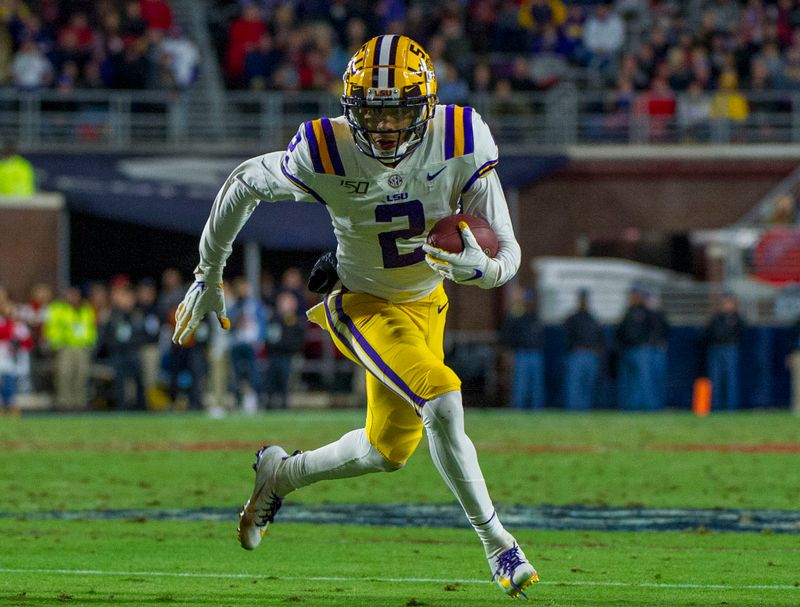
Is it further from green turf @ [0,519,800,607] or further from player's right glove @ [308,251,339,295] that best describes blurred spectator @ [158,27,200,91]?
player's right glove @ [308,251,339,295]

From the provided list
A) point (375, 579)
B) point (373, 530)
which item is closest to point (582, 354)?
point (373, 530)

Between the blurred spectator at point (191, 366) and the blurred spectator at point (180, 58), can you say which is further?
the blurred spectator at point (180, 58)

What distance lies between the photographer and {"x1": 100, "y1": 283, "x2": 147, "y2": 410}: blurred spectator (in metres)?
18.4

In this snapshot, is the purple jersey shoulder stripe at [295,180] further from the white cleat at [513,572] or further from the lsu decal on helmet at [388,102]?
the white cleat at [513,572]

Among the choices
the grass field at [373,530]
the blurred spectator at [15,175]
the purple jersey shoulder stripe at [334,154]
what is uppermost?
the purple jersey shoulder stripe at [334,154]

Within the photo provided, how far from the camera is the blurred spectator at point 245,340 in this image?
18234mm

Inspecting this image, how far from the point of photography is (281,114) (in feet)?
70.4

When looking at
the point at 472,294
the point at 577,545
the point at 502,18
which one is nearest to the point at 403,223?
the point at 577,545

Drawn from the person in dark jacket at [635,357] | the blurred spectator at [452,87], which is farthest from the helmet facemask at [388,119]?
the blurred spectator at [452,87]

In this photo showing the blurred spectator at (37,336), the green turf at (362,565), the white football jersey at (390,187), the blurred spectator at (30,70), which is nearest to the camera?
the green turf at (362,565)

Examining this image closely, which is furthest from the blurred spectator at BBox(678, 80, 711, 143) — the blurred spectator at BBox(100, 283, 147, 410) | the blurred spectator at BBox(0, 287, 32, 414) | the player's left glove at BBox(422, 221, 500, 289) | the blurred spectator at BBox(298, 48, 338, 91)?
the player's left glove at BBox(422, 221, 500, 289)

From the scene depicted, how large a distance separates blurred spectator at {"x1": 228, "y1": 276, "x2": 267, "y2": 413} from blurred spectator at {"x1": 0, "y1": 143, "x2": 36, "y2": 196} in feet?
11.6

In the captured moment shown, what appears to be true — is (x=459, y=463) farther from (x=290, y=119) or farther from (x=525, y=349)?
(x=290, y=119)

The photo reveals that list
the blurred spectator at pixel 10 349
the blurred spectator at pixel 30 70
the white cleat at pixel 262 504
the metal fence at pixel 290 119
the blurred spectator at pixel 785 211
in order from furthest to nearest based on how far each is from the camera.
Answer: the blurred spectator at pixel 30 70
the metal fence at pixel 290 119
the blurred spectator at pixel 785 211
the blurred spectator at pixel 10 349
the white cleat at pixel 262 504
